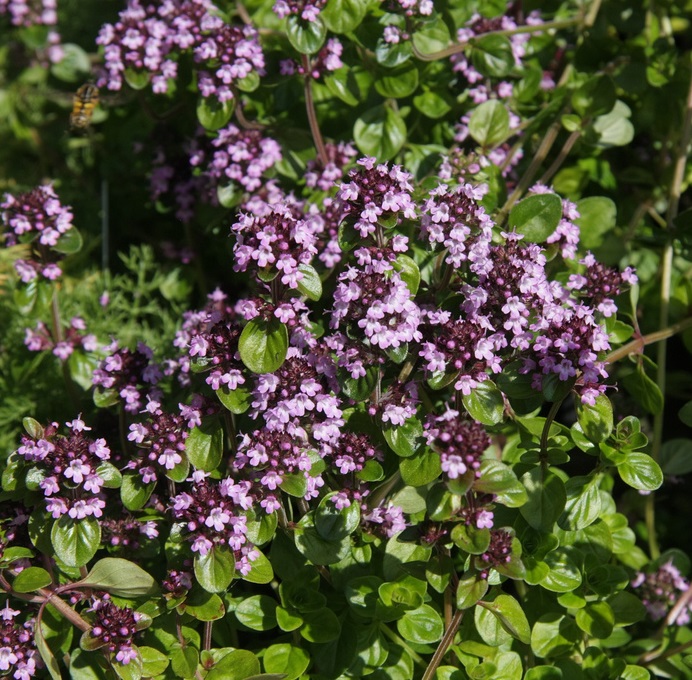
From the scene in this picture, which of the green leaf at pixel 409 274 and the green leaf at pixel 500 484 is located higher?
the green leaf at pixel 409 274

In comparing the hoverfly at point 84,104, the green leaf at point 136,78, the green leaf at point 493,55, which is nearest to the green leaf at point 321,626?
the green leaf at point 493,55

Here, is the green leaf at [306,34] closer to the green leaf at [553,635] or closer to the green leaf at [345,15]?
the green leaf at [345,15]

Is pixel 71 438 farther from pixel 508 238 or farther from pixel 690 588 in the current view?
pixel 690 588

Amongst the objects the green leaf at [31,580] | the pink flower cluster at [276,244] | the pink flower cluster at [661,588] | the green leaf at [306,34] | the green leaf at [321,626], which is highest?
the green leaf at [306,34]

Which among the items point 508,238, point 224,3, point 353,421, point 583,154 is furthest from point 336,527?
point 224,3

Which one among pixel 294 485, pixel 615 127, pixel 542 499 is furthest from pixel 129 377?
pixel 615 127

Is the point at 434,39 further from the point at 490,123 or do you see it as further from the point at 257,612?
the point at 257,612
